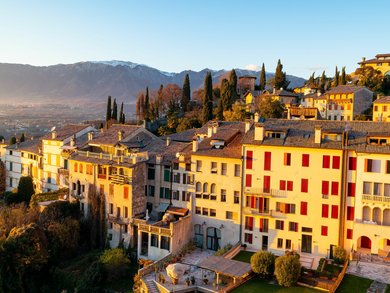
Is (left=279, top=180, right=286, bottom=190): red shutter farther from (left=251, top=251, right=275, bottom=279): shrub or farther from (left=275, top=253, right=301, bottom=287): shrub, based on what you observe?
(left=275, top=253, right=301, bottom=287): shrub

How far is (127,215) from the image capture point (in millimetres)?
46500

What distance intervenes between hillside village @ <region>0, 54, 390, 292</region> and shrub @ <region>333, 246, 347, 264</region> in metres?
0.40

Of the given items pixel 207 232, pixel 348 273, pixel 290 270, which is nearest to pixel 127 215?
pixel 207 232

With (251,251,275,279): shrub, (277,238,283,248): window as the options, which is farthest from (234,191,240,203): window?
(251,251,275,279): shrub

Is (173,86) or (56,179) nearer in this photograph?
(56,179)

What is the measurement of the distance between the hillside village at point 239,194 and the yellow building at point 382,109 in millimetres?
33653

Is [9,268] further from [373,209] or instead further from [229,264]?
[373,209]

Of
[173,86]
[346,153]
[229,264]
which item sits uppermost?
[173,86]

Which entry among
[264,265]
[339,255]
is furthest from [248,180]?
[339,255]

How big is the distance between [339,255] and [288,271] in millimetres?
7209

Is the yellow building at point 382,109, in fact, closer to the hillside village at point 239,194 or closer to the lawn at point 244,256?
the hillside village at point 239,194

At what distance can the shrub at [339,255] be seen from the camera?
3872 cm

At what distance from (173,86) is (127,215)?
67539 mm

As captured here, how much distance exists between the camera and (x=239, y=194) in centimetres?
4425
